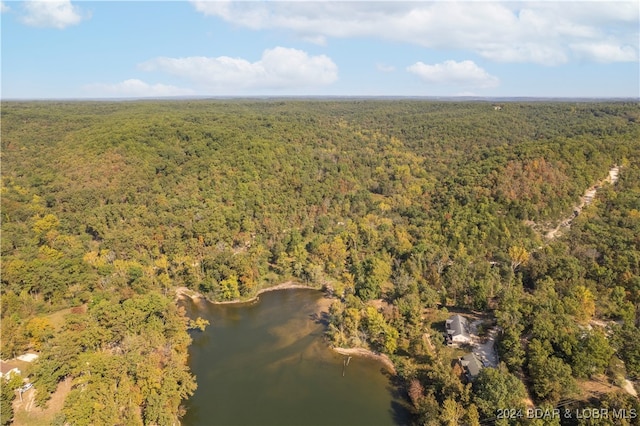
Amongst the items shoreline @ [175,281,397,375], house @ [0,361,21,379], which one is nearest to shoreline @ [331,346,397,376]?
shoreline @ [175,281,397,375]

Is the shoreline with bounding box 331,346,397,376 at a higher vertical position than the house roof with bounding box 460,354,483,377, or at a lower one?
lower

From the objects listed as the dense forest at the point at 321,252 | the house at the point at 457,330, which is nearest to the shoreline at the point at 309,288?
the dense forest at the point at 321,252

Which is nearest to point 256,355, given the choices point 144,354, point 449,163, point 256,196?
point 144,354

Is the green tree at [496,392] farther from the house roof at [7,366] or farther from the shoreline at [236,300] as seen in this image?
the house roof at [7,366]

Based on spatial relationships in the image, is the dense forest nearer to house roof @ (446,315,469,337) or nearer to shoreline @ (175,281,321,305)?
shoreline @ (175,281,321,305)

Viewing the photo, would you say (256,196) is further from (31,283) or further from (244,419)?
(244,419)

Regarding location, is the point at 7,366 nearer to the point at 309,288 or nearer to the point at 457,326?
the point at 309,288
